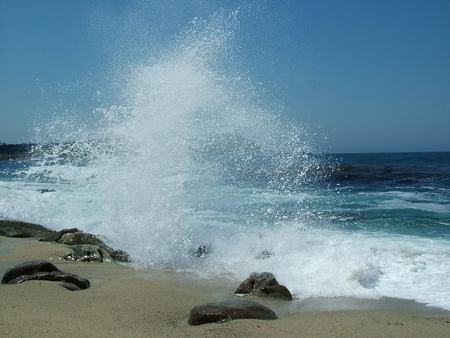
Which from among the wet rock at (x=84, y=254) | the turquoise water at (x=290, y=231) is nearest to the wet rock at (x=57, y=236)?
the turquoise water at (x=290, y=231)

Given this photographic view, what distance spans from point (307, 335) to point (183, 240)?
5.82 meters

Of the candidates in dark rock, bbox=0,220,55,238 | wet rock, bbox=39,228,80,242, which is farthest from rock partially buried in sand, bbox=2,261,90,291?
dark rock, bbox=0,220,55,238

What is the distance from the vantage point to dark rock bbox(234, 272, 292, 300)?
258 inches

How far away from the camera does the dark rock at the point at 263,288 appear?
655cm

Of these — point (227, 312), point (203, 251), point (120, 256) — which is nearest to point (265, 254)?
point (203, 251)

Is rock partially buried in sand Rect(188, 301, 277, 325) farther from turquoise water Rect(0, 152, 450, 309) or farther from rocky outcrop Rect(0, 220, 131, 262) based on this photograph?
rocky outcrop Rect(0, 220, 131, 262)

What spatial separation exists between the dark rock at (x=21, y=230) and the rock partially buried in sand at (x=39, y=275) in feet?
17.3

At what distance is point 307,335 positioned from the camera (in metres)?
4.64

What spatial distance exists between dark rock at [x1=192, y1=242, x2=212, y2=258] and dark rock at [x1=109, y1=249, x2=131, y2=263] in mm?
1262

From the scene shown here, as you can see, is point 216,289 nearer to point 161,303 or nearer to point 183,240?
point 161,303

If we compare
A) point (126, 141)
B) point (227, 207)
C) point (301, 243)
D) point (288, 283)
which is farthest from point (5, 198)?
point (288, 283)

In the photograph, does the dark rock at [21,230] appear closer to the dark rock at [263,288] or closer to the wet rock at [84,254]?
the wet rock at [84,254]

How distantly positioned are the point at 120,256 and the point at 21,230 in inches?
155

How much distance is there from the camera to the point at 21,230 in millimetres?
11805
